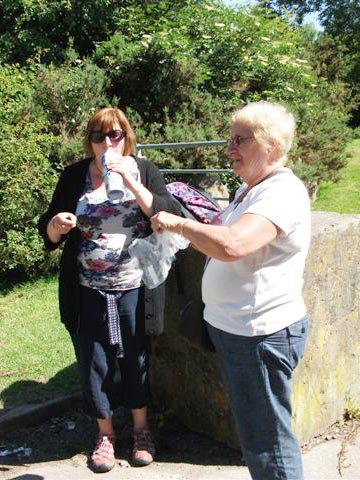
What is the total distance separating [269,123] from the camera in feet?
7.36

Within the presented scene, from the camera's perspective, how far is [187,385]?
3.53m

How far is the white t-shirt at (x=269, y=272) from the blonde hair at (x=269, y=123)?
0.39ft

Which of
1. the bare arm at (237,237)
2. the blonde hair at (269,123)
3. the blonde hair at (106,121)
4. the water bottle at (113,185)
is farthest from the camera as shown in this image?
the blonde hair at (106,121)

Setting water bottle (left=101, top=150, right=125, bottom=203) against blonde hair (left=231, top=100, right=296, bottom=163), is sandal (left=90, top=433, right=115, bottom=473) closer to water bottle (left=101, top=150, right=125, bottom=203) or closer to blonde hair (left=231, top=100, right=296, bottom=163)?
water bottle (left=101, top=150, right=125, bottom=203)

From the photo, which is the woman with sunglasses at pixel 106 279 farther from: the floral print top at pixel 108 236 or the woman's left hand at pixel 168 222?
the woman's left hand at pixel 168 222

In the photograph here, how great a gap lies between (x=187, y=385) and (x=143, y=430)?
0.37 metres

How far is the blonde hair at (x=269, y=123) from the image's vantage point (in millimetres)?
Answer: 2244

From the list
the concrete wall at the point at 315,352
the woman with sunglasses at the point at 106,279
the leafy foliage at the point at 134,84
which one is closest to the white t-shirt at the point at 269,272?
the woman with sunglasses at the point at 106,279

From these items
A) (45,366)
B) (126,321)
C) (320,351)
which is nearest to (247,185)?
(126,321)

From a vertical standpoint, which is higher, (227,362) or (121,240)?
(121,240)

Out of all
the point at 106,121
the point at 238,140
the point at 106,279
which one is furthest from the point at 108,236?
the point at 238,140

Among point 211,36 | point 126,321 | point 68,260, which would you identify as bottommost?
point 126,321

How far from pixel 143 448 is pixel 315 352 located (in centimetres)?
103

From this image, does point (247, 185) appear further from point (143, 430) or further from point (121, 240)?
point (143, 430)
